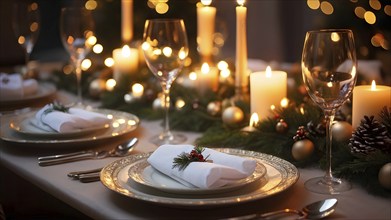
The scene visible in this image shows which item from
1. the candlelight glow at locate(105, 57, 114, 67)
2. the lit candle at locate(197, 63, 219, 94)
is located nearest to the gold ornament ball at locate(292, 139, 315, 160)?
the lit candle at locate(197, 63, 219, 94)

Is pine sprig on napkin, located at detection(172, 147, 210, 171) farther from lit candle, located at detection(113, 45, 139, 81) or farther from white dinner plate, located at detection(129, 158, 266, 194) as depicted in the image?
lit candle, located at detection(113, 45, 139, 81)

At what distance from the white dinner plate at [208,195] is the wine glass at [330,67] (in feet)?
0.23

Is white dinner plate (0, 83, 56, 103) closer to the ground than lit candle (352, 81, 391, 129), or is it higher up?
closer to the ground

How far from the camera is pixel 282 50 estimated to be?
466cm

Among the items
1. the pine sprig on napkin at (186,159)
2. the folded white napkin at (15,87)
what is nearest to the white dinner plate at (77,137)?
the folded white napkin at (15,87)

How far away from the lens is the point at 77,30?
183cm

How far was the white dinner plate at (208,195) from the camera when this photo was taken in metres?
0.94

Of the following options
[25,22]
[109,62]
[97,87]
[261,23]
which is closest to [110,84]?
[97,87]

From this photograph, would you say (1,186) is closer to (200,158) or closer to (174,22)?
(174,22)

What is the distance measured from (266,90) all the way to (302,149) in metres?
0.28

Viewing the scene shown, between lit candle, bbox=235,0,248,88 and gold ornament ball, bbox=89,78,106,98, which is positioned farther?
gold ornament ball, bbox=89,78,106,98

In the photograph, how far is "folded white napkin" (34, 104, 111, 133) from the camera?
1392 mm

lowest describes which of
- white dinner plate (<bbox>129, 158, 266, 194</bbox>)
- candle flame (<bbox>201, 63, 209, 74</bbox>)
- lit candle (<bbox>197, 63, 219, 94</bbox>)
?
white dinner plate (<bbox>129, 158, 266, 194</bbox>)

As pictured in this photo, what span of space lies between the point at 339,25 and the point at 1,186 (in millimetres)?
2149
